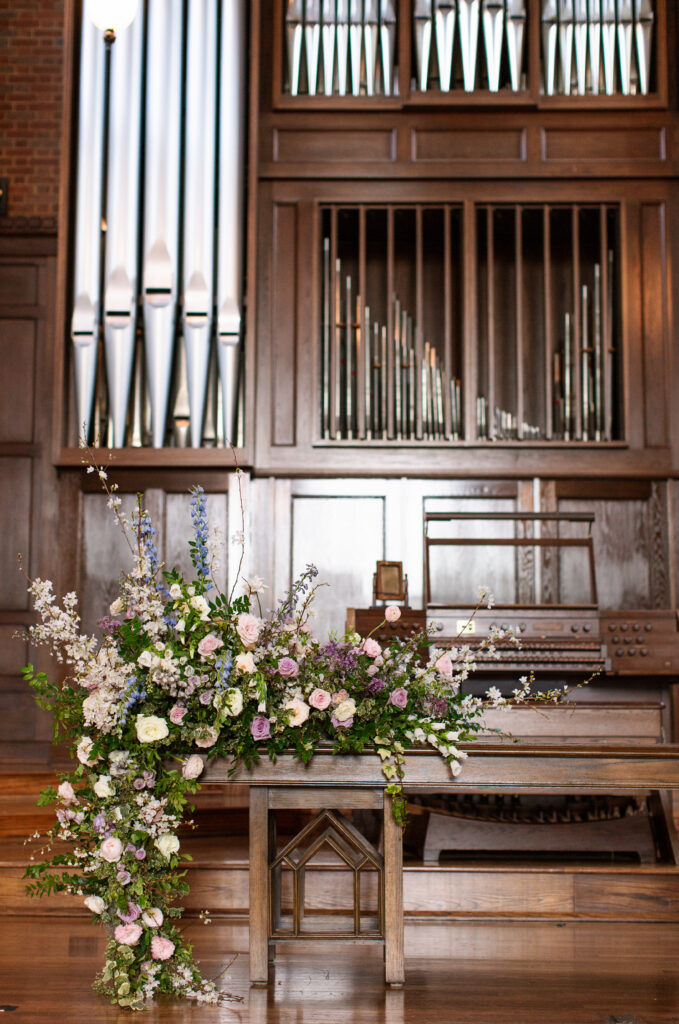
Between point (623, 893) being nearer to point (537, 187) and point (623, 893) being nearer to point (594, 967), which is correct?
point (594, 967)

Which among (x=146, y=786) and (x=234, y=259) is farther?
(x=234, y=259)

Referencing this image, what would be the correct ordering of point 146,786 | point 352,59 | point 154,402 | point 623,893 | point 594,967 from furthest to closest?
point 352,59 < point 154,402 < point 623,893 < point 594,967 < point 146,786

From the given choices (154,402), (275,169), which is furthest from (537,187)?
(154,402)

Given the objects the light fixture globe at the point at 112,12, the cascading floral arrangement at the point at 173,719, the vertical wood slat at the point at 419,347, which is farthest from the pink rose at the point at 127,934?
the vertical wood slat at the point at 419,347

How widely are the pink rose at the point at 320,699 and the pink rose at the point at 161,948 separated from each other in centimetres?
73

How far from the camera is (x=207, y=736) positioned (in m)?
3.10

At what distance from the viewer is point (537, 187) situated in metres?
5.99

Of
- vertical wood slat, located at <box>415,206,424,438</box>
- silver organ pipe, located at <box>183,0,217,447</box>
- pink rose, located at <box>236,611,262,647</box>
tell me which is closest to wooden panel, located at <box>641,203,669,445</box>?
vertical wood slat, located at <box>415,206,424,438</box>

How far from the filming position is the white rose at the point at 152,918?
117 inches

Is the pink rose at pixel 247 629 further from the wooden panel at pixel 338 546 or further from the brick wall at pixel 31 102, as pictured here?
the brick wall at pixel 31 102

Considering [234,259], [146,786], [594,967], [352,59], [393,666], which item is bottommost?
[594,967]

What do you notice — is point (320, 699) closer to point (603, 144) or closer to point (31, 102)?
point (603, 144)

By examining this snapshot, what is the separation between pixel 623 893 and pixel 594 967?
57 cm

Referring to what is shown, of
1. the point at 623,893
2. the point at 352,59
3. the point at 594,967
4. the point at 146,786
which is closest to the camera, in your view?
the point at 146,786
